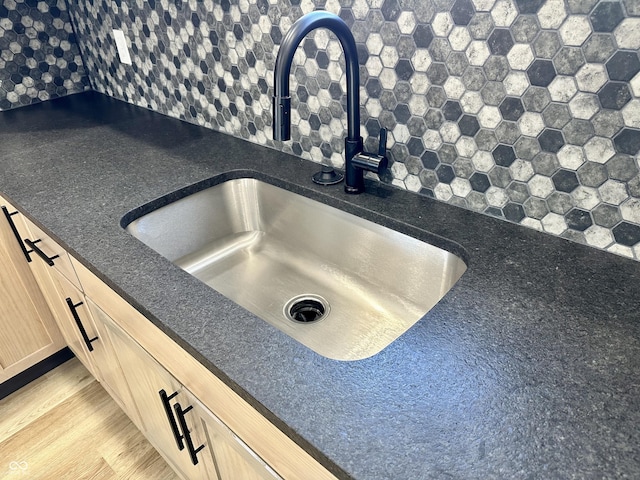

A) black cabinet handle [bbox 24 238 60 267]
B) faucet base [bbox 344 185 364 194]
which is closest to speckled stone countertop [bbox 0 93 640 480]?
faucet base [bbox 344 185 364 194]

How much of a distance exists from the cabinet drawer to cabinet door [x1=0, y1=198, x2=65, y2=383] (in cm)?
15

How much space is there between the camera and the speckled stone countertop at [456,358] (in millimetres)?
509

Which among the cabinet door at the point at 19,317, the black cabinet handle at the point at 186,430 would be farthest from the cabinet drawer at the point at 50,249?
the black cabinet handle at the point at 186,430

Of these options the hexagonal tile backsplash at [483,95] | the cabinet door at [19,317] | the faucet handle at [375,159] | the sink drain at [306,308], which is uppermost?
the hexagonal tile backsplash at [483,95]

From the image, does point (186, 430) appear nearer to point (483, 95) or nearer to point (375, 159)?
point (375, 159)

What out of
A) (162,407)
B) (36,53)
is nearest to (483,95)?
(162,407)

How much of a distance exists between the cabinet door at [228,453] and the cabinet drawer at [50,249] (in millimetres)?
489

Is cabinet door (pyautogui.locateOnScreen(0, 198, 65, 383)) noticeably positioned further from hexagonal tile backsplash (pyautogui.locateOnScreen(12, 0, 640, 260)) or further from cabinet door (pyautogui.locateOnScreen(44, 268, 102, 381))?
hexagonal tile backsplash (pyautogui.locateOnScreen(12, 0, 640, 260))

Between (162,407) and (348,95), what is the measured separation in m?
0.79

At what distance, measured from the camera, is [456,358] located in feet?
2.05

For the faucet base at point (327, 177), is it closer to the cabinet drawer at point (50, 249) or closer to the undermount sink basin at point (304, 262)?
the undermount sink basin at point (304, 262)

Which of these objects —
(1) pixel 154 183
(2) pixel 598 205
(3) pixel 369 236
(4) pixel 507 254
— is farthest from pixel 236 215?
(2) pixel 598 205

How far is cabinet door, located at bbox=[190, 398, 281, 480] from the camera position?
0.73m

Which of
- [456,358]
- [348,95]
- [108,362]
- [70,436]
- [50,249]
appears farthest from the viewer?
[70,436]
